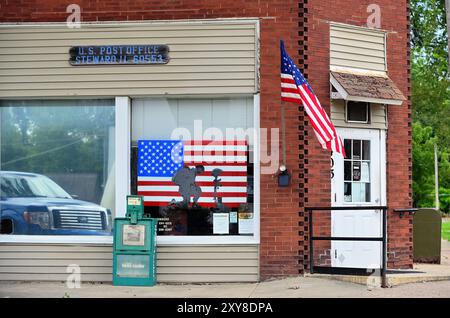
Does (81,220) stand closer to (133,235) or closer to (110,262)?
(110,262)

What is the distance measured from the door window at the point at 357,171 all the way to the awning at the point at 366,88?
842mm

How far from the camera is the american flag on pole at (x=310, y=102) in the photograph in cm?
1084

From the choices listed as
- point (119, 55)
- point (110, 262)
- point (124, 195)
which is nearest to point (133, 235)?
point (110, 262)

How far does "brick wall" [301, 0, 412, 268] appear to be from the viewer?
11867mm

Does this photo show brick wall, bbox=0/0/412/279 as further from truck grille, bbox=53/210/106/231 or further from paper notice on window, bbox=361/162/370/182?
truck grille, bbox=53/210/106/231

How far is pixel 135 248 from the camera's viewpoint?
443 inches

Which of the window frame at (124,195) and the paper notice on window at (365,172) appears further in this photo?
the paper notice on window at (365,172)

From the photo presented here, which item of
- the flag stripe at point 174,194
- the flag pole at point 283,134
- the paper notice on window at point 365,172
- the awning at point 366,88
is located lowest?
the flag stripe at point 174,194

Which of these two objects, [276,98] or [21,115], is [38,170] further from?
[276,98]

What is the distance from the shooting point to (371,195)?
1264cm

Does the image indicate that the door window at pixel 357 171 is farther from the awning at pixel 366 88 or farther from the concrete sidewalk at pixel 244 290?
the concrete sidewalk at pixel 244 290

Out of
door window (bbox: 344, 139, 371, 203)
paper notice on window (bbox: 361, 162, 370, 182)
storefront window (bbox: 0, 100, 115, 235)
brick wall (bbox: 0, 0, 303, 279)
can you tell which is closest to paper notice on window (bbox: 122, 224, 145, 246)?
storefront window (bbox: 0, 100, 115, 235)

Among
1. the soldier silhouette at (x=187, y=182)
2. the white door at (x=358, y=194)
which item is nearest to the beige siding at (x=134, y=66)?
the soldier silhouette at (x=187, y=182)

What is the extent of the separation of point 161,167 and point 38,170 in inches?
81.7
